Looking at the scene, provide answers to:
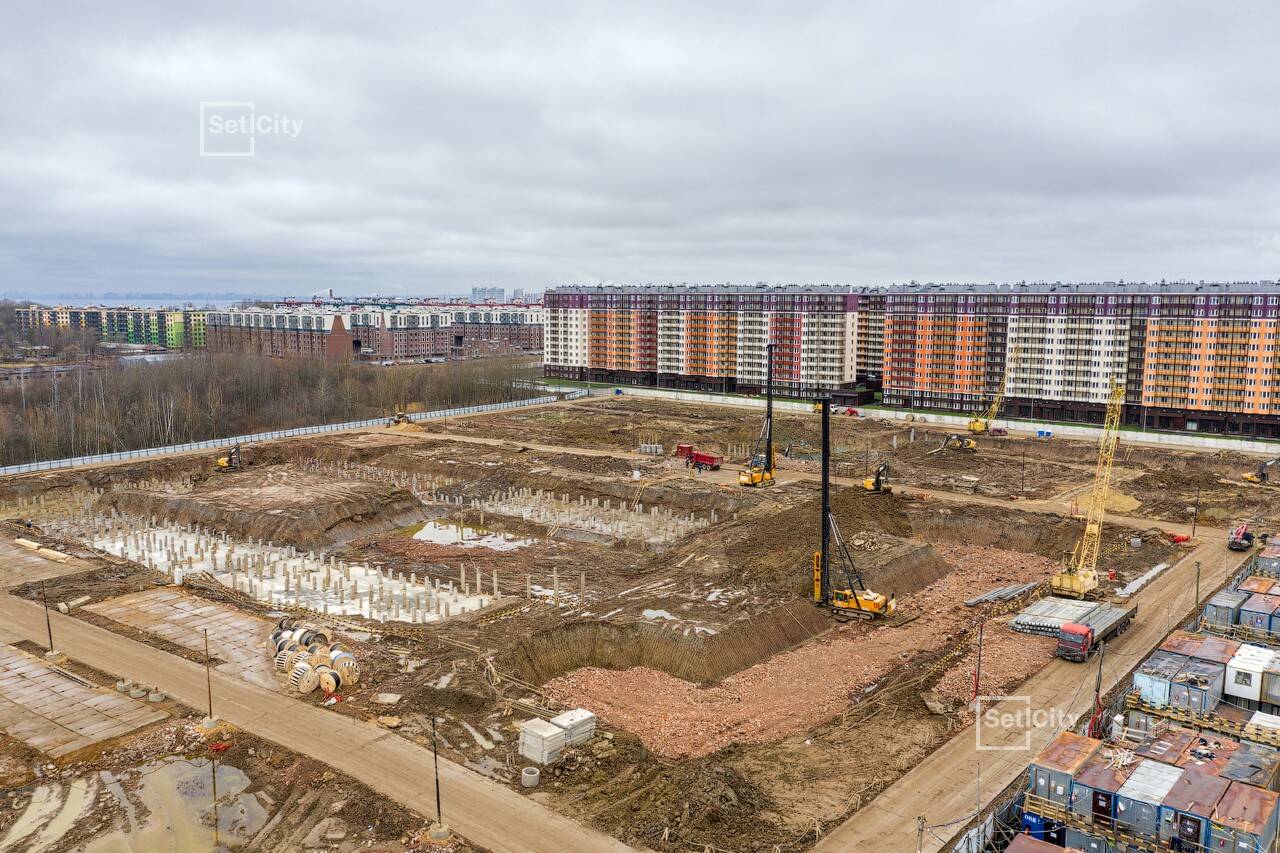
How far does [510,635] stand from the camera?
107ft

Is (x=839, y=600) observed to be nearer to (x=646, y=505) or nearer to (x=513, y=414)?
(x=646, y=505)

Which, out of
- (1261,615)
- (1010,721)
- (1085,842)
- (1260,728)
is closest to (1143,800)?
(1085,842)

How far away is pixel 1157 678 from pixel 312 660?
25.5 meters

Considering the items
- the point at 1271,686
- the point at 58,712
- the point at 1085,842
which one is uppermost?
the point at 1271,686

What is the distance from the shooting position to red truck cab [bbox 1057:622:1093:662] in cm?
3044

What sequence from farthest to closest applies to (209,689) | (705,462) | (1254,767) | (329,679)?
(705,462) < (329,679) < (209,689) < (1254,767)

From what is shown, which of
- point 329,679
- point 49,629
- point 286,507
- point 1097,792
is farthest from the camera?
point 286,507

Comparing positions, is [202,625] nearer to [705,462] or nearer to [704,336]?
[705,462]

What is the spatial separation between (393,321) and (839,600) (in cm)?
13525

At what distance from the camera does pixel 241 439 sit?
7388 cm

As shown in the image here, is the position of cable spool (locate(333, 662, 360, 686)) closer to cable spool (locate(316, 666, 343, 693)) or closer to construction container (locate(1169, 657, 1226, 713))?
cable spool (locate(316, 666, 343, 693))

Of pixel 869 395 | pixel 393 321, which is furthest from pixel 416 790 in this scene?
pixel 393 321

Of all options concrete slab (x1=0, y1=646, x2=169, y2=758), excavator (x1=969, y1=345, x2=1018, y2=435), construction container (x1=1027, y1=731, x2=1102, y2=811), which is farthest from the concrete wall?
concrete slab (x1=0, y1=646, x2=169, y2=758)

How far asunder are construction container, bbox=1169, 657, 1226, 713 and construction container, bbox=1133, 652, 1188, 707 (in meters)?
0.15
